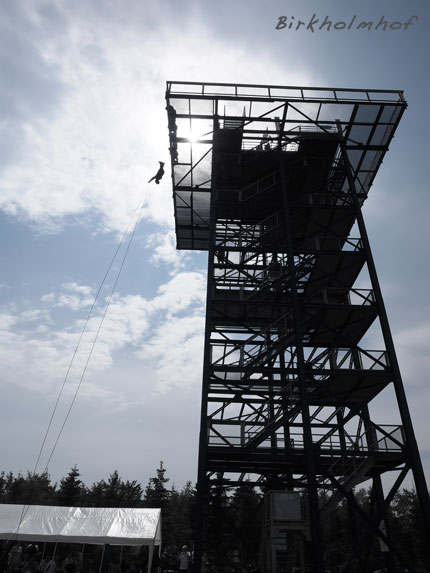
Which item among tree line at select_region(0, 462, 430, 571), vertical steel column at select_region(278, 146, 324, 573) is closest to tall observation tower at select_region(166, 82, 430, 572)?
vertical steel column at select_region(278, 146, 324, 573)

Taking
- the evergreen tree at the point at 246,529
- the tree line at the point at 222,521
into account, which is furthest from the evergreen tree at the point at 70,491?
the evergreen tree at the point at 246,529

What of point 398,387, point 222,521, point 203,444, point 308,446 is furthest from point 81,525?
point 222,521

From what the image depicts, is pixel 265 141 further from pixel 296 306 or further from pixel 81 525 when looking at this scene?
pixel 81 525

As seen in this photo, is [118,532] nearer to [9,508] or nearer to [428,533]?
A: [9,508]

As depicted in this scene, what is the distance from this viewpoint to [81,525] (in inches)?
788

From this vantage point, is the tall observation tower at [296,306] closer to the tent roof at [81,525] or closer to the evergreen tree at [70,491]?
the tent roof at [81,525]

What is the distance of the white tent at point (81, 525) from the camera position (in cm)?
1900

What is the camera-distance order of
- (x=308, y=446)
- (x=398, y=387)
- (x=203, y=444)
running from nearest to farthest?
(x=308, y=446)
(x=203, y=444)
(x=398, y=387)

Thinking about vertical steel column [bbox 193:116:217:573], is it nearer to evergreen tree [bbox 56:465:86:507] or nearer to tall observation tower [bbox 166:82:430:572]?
tall observation tower [bbox 166:82:430:572]

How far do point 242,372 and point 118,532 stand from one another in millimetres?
9702

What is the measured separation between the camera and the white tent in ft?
62.3

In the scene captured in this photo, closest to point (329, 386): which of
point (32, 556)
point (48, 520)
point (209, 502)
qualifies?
point (48, 520)

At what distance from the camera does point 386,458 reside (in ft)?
52.7

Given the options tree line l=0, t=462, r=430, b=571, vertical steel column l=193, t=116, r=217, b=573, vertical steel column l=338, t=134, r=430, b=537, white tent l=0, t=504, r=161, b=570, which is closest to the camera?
vertical steel column l=338, t=134, r=430, b=537
